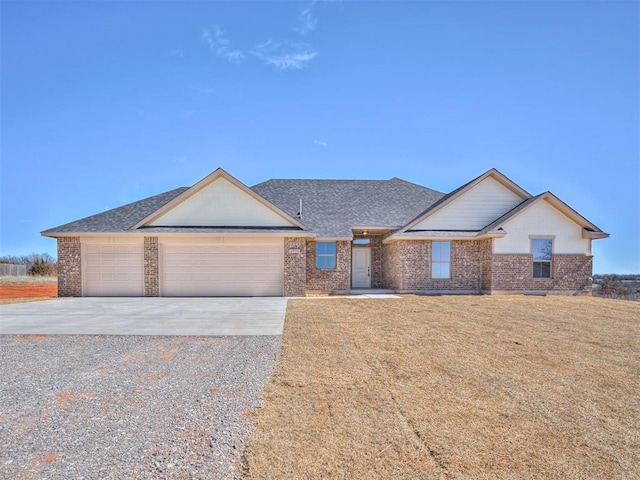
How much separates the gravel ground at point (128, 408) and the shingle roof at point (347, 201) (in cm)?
1179

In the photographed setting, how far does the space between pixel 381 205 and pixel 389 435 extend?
57.0ft

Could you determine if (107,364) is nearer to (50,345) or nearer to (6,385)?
(6,385)

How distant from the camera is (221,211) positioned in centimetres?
1575

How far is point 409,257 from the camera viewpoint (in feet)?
54.6

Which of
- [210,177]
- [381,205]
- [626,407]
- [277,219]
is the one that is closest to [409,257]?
[381,205]

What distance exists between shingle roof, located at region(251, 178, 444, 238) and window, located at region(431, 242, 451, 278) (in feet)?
6.88

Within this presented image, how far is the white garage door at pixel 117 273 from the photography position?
15383 mm

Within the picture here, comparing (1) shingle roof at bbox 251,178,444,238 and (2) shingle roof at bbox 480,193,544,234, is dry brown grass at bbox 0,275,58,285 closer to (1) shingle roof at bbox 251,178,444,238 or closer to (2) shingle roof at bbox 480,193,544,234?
(1) shingle roof at bbox 251,178,444,238

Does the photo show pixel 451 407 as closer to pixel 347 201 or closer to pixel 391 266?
pixel 391 266

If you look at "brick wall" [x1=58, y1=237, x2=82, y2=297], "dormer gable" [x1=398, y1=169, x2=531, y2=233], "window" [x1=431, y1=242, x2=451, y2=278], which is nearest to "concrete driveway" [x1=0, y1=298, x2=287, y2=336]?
"brick wall" [x1=58, y1=237, x2=82, y2=297]

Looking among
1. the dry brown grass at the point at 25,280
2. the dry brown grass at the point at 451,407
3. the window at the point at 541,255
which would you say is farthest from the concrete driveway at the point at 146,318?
the dry brown grass at the point at 25,280

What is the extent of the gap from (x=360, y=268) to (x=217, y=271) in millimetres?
7257

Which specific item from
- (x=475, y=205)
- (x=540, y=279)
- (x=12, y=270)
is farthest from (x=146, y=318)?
(x=12, y=270)

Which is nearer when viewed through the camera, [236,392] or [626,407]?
[626,407]
